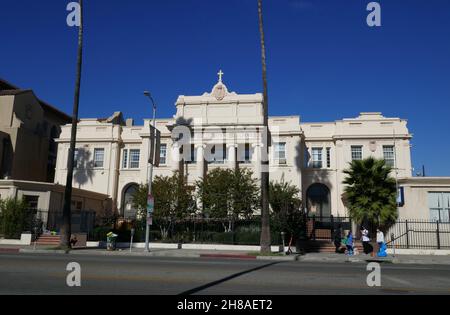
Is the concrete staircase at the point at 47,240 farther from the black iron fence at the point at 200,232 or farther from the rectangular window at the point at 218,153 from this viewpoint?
the rectangular window at the point at 218,153

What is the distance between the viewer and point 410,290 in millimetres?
9117

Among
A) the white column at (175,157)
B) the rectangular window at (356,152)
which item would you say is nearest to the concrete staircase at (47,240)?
the white column at (175,157)

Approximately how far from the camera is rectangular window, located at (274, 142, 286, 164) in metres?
37.9

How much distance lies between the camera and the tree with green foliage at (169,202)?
1176 inches

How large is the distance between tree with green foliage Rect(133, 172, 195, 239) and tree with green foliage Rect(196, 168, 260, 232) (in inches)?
51.0

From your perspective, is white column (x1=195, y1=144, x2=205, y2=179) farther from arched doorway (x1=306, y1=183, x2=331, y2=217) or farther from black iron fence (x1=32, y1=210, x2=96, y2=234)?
black iron fence (x1=32, y1=210, x2=96, y2=234)

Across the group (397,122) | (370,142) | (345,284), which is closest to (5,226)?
(345,284)

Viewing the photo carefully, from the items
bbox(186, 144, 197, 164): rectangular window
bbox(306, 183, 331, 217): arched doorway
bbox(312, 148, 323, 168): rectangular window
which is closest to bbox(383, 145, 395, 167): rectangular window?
bbox(312, 148, 323, 168): rectangular window

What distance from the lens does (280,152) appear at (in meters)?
38.2

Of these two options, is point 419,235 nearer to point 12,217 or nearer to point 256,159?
point 256,159

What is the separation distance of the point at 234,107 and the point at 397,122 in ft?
49.3

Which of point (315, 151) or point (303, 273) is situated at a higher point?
point (315, 151)

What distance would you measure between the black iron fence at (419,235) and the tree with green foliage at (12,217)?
25.1 metres
